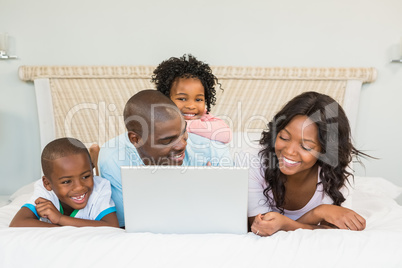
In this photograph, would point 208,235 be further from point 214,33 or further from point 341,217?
point 214,33

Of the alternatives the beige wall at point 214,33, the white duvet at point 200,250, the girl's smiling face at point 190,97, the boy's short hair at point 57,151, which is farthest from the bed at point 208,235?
the girl's smiling face at point 190,97

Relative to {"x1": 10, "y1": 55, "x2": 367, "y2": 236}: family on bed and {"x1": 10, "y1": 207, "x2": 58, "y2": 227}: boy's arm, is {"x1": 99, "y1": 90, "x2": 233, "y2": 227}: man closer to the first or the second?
{"x1": 10, "y1": 55, "x2": 367, "y2": 236}: family on bed

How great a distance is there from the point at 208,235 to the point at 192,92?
34.9 inches

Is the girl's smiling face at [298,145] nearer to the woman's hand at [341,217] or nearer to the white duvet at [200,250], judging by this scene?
the woman's hand at [341,217]

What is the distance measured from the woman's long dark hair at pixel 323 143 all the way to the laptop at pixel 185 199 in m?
0.48

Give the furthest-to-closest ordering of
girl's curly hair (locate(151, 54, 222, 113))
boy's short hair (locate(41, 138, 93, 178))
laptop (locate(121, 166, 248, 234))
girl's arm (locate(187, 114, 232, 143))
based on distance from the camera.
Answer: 1. girl's curly hair (locate(151, 54, 222, 113))
2. girl's arm (locate(187, 114, 232, 143))
3. boy's short hair (locate(41, 138, 93, 178))
4. laptop (locate(121, 166, 248, 234))

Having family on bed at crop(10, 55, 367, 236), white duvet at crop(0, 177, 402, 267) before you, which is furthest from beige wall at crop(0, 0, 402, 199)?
white duvet at crop(0, 177, 402, 267)

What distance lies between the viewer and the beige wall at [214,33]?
2.82 metres

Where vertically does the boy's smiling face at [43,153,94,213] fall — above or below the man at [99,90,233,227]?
below

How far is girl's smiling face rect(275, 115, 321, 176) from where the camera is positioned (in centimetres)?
149

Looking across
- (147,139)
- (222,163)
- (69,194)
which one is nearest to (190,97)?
(222,163)

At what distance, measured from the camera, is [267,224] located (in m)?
1.23

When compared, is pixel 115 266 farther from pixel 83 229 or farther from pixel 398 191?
pixel 398 191

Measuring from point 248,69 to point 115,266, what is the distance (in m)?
1.99
